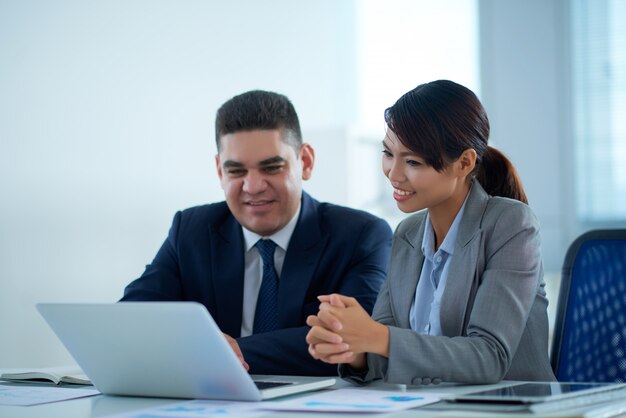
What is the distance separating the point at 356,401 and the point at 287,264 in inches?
38.2

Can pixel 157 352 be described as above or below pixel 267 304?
above

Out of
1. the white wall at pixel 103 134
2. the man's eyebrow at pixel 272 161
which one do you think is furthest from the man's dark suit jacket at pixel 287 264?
the white wall at pixel 103 134

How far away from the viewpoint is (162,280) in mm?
2428

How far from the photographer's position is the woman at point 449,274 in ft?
5.14

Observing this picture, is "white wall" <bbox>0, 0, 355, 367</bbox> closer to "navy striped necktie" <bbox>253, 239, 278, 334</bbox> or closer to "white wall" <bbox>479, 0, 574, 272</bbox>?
"navy striped necktie" <bbox>253, 239, 278, 334</bbox>

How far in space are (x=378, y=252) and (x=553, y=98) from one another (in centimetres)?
322

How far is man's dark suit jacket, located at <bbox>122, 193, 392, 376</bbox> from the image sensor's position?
7.59ft

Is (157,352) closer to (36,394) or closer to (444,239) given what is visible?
(36,394)

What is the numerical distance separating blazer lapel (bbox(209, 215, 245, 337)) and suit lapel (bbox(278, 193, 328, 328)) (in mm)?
118

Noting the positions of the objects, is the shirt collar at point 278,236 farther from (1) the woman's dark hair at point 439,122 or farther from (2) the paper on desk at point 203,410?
(2) the paper on desk at point 203,410

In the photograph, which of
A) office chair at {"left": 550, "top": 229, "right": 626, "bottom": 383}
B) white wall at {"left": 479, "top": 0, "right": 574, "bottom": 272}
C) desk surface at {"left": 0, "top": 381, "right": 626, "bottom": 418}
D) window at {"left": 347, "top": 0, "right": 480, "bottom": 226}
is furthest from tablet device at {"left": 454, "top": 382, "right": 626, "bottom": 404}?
white wall at {"left": 479, "top": 0, "right": 574, "bottom": 272}

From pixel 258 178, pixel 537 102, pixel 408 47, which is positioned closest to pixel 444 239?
pixel 258 178

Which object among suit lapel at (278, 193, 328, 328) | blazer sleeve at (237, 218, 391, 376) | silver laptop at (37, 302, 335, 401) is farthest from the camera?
suit lapel at (278, 193, 328, 328)

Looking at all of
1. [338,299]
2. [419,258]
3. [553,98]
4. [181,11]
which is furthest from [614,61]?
[338,299]
